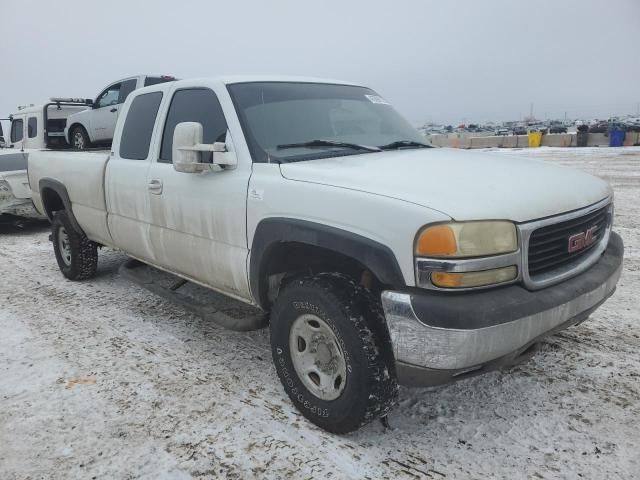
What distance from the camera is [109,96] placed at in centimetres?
1110

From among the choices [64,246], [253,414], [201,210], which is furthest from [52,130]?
[253,414]

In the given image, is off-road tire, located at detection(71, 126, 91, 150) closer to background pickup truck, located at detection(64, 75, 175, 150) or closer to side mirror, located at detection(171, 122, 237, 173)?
background pickup truck, located at detection(64, 75, 175, 150)

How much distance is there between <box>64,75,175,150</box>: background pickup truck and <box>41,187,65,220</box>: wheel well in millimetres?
4824

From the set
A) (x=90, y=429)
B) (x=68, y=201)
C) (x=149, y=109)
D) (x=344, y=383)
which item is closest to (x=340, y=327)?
(x=344, y=383)

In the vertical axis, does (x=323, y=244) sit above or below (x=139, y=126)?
below

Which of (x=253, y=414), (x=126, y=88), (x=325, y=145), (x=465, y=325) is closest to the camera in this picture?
(x=465, y=325)

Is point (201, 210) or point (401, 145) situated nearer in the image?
point (201, 210)

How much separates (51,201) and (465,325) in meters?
5.25

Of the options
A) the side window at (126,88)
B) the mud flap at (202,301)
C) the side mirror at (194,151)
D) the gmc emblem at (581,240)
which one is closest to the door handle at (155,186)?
the side mirror at (194,151)

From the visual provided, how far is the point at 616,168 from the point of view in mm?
14961

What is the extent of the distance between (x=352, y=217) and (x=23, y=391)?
240cm

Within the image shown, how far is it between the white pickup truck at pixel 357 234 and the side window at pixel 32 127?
394 inches

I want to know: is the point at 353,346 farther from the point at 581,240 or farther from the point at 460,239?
the point at 581,240


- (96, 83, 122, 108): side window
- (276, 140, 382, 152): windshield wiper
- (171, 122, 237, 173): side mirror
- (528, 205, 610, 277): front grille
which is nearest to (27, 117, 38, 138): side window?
(96, 83, 122, 108): side window
